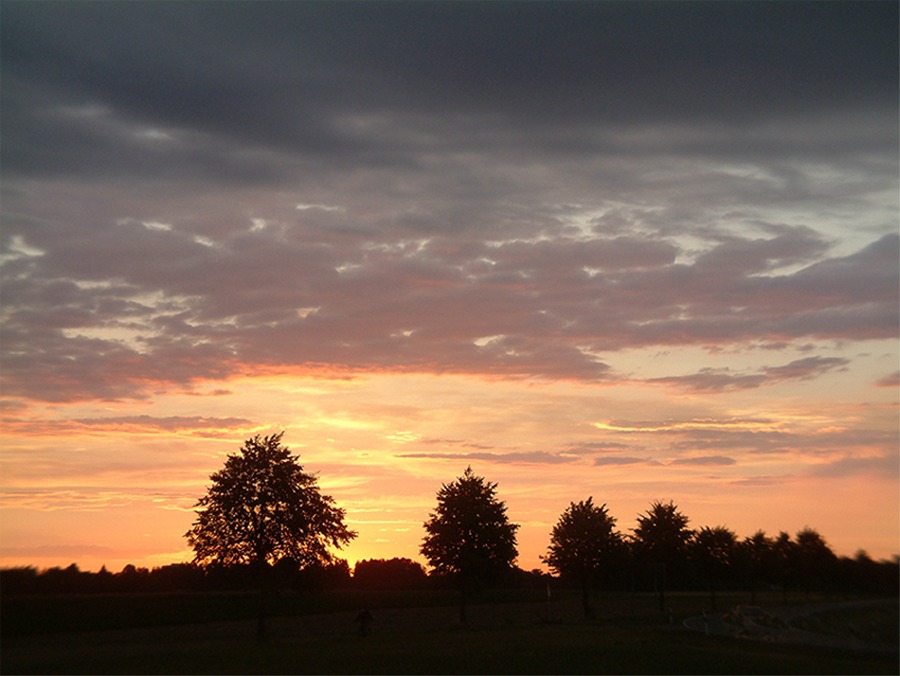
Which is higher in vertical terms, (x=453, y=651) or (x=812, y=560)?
(x=812, y=560)

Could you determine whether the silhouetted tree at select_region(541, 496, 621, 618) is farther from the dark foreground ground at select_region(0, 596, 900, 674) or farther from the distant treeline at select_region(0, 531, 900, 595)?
the dark foreground ground at select_region(0, 596, 900, 674)

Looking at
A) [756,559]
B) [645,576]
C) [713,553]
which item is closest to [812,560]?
[756,559]

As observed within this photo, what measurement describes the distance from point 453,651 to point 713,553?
39291mm

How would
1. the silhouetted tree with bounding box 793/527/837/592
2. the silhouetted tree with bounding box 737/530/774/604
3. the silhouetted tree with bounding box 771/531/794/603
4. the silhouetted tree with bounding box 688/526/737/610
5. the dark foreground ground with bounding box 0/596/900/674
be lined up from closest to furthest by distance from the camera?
the dark foreground ground with bounding box 0/596/900/674 < the silhouetted tree with bounding box 793/527/837/592 < the silhouetted tree with bounding box 771/531/794/603 < the silhouetted tree with bounding box 737/530/774/604 < the silhouetted tree with bounding box 688/526/737/610

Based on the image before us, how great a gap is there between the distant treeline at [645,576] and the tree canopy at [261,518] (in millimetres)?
919

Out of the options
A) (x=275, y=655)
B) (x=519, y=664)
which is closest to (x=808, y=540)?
(x=519, y=664)

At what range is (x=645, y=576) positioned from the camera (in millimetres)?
87500

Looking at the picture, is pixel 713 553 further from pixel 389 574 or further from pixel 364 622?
pixel 389 574

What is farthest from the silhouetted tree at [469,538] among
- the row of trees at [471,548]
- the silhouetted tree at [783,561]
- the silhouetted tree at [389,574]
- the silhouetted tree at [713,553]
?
the silhouetted tree at [389,574]

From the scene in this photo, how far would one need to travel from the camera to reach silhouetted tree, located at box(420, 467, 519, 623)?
71875 millimetres

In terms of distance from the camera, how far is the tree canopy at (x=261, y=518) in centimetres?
5550

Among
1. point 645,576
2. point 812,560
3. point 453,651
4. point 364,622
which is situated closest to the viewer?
point 812,560

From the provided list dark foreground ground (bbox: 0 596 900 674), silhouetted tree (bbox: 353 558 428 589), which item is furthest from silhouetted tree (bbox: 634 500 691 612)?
silhouetted tree (bbox: 353 558 428 589)

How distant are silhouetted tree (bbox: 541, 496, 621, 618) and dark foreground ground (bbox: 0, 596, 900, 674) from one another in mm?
13173
